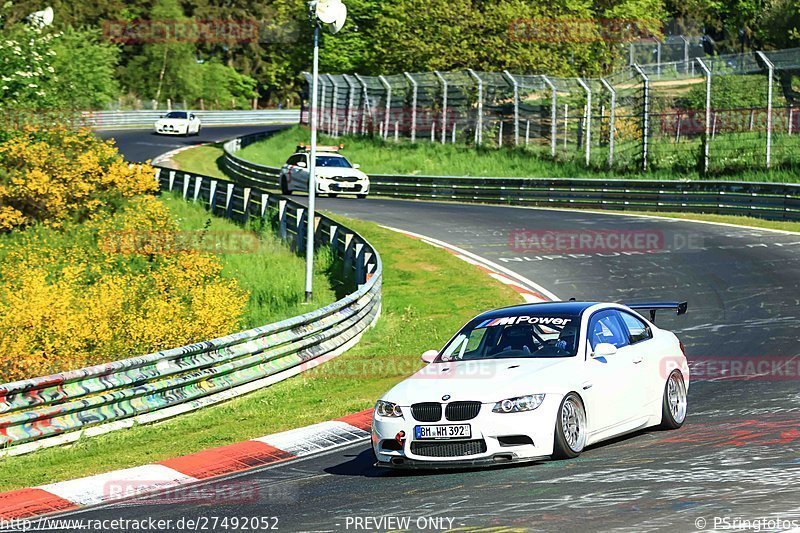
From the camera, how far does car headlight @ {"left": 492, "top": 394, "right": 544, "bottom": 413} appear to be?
10.3 meters

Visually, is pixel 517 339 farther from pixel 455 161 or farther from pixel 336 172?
pixel 455 161

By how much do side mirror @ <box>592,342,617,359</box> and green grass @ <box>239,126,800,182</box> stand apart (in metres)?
28.8

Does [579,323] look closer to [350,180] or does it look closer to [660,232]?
[660,232]

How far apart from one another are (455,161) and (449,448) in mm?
42394

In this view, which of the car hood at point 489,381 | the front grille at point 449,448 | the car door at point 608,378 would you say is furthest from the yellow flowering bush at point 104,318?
the car door at point 608,378

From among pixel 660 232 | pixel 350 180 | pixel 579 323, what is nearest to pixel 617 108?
pixel 350 180

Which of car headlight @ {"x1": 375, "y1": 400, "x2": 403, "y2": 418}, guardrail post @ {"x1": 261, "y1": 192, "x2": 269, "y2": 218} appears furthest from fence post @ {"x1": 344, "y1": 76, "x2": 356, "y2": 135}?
car headlight @ {"x1": 375, "y1": 400, "x2": 403, "y2": 418}

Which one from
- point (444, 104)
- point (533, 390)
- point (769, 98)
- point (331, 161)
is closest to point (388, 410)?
point (533, 390)

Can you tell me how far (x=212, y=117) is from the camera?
96.0m

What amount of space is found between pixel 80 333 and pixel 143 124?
235ft

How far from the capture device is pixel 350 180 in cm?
4316

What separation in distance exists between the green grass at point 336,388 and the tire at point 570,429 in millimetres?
4237

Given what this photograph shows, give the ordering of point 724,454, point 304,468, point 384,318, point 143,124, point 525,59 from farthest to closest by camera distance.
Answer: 1. point 143,124
2. point 525,59
3. point 384,318
4. point 304,468
5. point 724,454

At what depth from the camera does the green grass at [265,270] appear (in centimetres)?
2494
